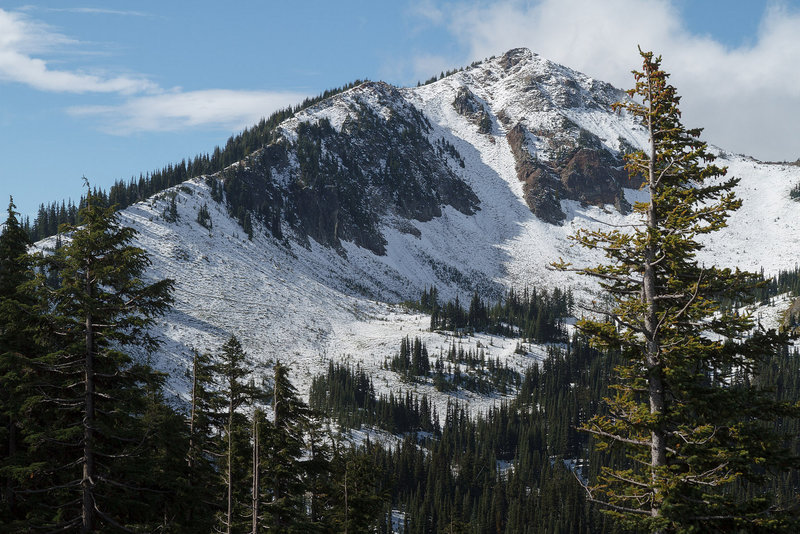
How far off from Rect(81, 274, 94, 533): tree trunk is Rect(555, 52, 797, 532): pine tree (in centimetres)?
1342

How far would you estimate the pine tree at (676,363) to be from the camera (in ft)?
47.5

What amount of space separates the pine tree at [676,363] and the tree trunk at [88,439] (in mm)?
13423

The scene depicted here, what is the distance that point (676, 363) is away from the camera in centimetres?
1487

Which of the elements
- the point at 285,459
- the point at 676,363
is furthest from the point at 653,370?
the point at 285,459

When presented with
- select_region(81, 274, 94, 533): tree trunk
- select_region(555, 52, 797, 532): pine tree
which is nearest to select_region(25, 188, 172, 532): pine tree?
select_region(81, 274, 94, 533): tree trunk

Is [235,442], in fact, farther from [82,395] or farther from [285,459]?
[82,395]

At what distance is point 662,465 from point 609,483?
6.16 feet

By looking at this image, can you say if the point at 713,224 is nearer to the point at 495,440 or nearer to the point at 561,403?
the point at 495,440

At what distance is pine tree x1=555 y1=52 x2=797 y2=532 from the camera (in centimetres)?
1447

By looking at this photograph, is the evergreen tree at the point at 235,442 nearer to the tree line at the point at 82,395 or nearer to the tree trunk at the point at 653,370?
the tree line at the point at 82,395

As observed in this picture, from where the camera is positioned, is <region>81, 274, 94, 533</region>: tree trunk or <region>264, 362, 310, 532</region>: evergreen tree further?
<region>264, 362, 310, 532</region>: evergreen tree

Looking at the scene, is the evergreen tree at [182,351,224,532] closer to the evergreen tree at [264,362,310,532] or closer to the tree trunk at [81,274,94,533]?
the evergreen tree at [264,362,310,532]

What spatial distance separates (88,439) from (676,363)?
1573 cm

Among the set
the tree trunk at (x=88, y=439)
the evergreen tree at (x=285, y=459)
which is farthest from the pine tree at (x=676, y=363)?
the evergreen tree at (x=285, y=459)
